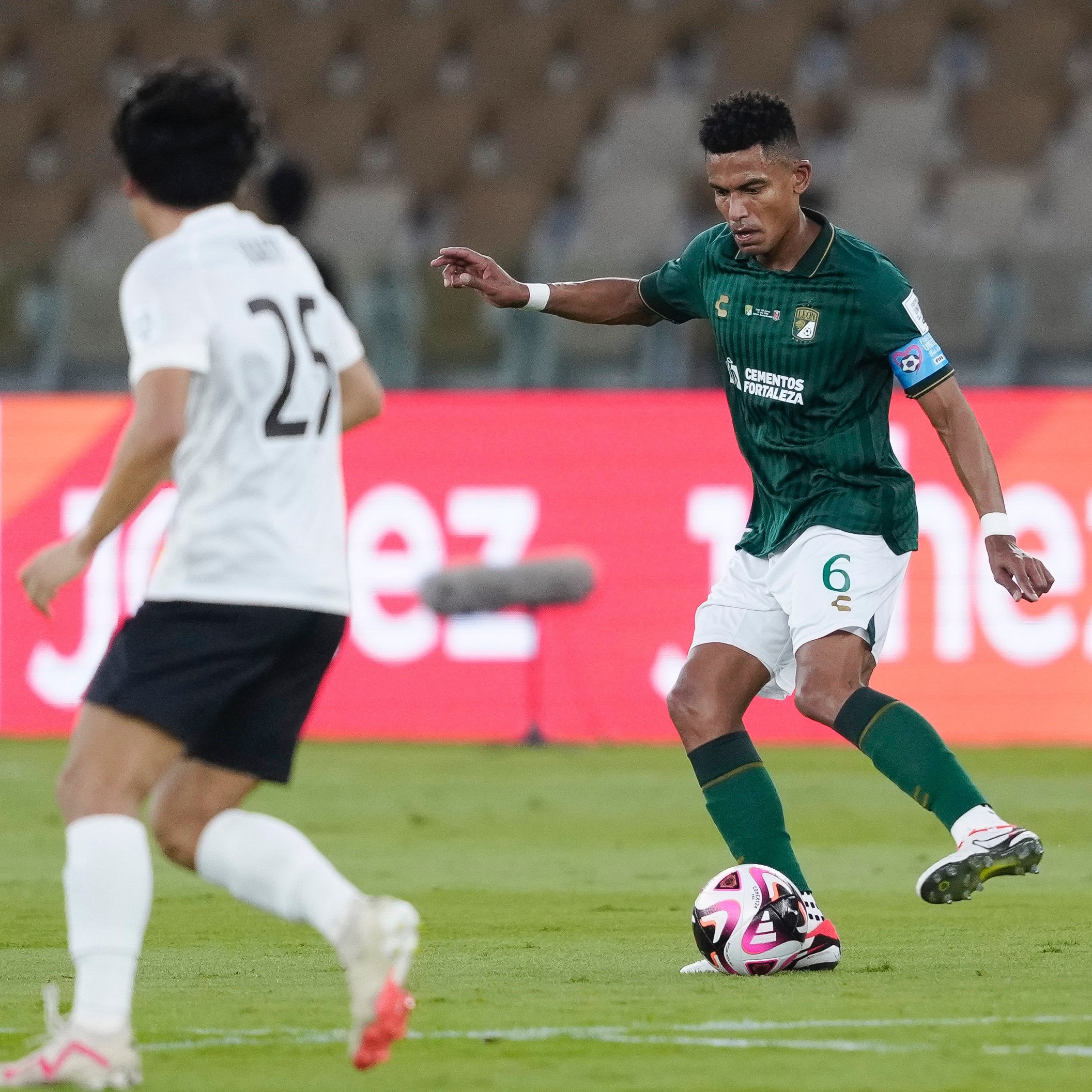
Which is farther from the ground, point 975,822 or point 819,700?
point 819,700

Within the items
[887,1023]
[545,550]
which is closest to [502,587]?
[545,550]

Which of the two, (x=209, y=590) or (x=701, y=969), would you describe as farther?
(x=701, y=969)

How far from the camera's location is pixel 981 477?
521 centimetres

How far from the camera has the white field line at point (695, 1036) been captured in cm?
402

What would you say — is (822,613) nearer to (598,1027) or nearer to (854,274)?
(854,274)

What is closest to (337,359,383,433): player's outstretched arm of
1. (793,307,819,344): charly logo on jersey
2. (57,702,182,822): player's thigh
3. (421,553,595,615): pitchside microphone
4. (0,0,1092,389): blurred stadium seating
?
(57,702,182,822): player's thigh

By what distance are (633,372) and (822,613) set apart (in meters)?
8.10

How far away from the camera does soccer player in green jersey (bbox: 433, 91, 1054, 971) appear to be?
5301mm

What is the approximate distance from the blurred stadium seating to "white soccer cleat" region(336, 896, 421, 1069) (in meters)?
9.54

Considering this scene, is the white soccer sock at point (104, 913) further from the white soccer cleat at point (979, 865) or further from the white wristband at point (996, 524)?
the white wristband at point (996, 524)

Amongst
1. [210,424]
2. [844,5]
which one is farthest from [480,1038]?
[844,5]

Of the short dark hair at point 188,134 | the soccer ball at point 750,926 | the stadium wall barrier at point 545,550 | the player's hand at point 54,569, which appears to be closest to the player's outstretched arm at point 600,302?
the soccer ball at point 750,926

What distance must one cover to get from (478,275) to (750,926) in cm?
184

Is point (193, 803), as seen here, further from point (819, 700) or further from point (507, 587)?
point (507, 587)
